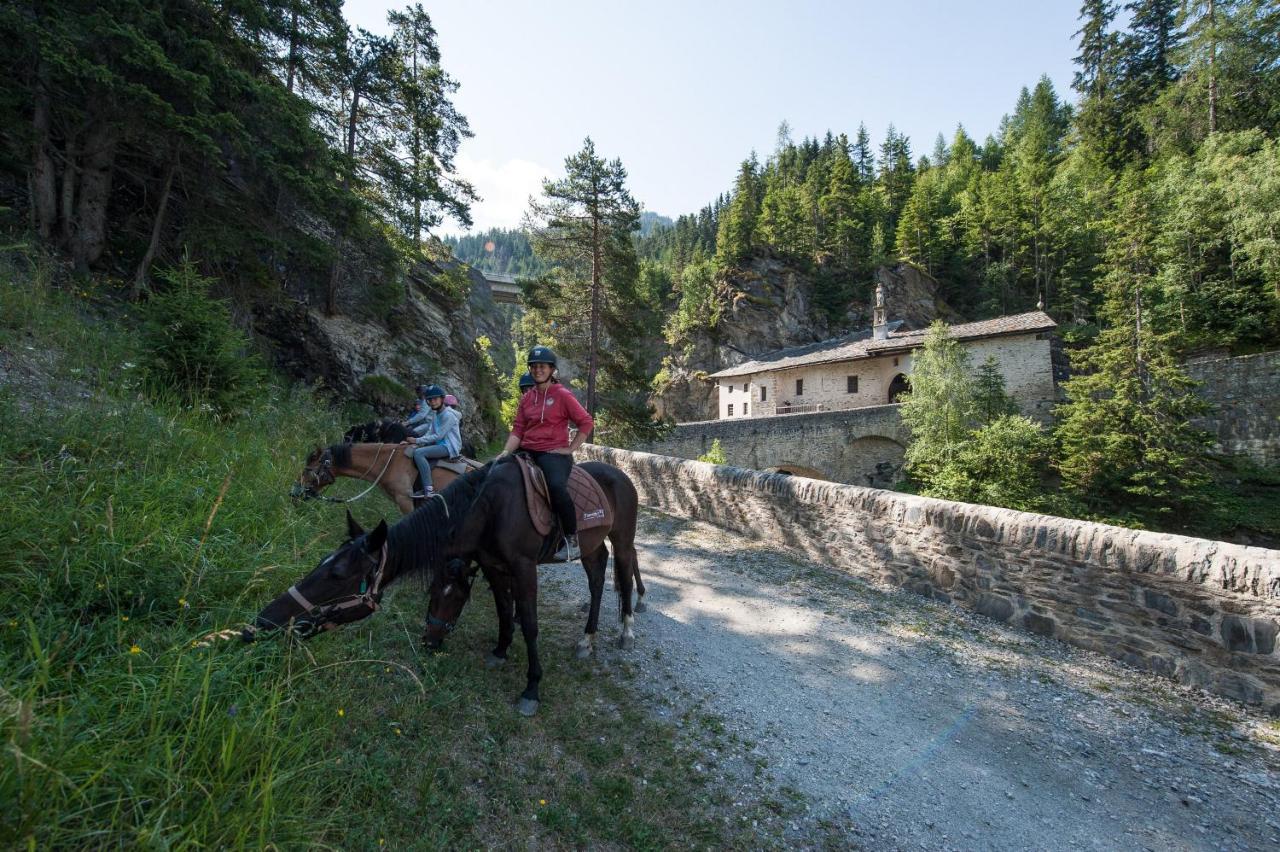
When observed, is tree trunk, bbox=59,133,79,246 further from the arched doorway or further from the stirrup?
the arched doorway

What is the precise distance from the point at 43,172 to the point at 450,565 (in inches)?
417

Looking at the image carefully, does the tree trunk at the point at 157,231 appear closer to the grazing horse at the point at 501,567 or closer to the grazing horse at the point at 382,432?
the grazing horse at the point at 382,432

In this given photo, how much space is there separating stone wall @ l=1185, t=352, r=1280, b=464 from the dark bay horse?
2945cm

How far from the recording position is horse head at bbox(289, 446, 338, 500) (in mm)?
5980

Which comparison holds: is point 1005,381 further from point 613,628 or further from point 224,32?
point 224,32

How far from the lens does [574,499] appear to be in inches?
175

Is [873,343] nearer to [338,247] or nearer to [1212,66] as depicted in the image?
[1212,66]

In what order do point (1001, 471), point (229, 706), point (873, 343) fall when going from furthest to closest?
point (873, 343), point (1001, 471), point (229, 706)

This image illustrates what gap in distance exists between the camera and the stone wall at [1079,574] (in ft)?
12.7

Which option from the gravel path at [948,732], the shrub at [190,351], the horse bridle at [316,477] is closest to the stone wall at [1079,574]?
the gravel path at [948,732]

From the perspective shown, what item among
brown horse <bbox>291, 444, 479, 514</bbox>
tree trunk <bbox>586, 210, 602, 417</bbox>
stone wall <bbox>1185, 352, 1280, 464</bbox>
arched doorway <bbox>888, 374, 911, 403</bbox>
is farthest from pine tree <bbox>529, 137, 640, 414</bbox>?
stone wall <bbox>1185, 352, 1280, 464</bbox>

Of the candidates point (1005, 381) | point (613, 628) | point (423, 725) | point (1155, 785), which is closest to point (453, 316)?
point (613, 628)

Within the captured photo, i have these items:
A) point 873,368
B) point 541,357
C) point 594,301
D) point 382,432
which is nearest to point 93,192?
point 382,432

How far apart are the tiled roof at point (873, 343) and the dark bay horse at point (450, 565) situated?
29907 millimetres
